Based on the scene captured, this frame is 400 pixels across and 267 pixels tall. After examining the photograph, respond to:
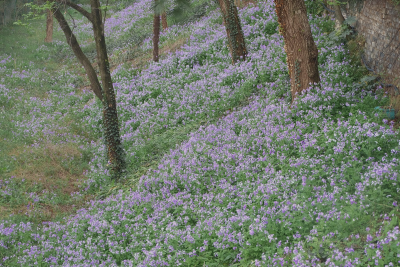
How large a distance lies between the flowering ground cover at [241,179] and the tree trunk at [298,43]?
1.36 ft

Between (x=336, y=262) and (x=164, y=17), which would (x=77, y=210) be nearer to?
(x=336, y=262)

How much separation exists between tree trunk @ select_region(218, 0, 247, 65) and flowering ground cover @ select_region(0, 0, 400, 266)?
1.66 feet

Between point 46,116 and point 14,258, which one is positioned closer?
point 14,258

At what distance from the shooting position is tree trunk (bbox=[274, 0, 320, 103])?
8.48 meters

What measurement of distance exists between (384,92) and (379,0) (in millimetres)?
2694

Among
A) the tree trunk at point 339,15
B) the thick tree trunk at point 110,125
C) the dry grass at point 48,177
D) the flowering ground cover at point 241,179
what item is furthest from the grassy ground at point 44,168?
the tree trunk at point 339,15

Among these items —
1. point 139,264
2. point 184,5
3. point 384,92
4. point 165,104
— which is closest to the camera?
point 139,264

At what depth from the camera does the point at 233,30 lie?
13070 mm

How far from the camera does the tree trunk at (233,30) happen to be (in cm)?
1291

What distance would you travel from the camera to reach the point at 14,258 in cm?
745

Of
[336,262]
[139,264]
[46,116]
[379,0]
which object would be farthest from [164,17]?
[336,262]

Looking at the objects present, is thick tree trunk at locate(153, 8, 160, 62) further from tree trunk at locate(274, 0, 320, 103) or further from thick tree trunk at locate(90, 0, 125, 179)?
tree trunk at locate(274, 0, 320, 103)

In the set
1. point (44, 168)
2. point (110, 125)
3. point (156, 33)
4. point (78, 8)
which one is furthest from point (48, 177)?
point (156, 33)

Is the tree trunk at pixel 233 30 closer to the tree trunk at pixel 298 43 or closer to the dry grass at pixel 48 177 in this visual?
the tree trunk at pixel 298 43
